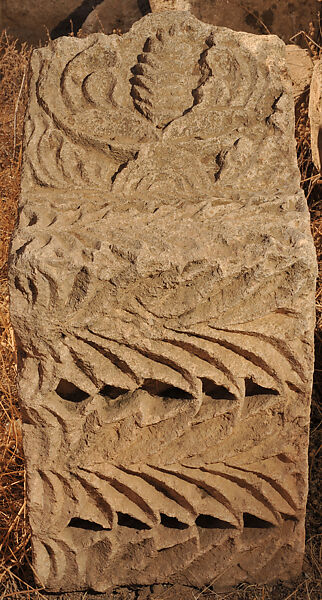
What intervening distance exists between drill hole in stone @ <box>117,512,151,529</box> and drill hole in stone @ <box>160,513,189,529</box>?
6 centimetres

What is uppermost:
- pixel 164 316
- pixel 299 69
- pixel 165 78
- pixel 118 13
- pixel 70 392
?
pixel 118 13

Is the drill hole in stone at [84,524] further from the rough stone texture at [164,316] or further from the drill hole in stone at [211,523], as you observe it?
the drill hole in stone at [211,523]

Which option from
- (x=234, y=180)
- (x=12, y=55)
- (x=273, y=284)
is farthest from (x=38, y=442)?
(x=12, y=55)

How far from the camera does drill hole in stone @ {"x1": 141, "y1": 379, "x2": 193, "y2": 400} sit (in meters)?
1.47

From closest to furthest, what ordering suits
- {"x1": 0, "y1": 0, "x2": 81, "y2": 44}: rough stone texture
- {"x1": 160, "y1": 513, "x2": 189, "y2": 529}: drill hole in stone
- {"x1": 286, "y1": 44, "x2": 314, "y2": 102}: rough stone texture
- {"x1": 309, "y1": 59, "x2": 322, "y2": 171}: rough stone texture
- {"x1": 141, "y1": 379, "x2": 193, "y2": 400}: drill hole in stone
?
{"x1": 141, "y1": 379, "x2": 193, "y2": 400}: drill hole in stone, {"x1": 160, "y1": 513, "x2": 189, "y2": 529}: drill hole in stone, {"x1": 309, "y1": 59, "x2": 322, "y2": 171}: rough stone texture, {"x1": 286, "y1": 44, "x2": 314, "y2": 102}: rough stone texture, {"x1": 0, "y1": 0, "x2": 81, "y2": 44}: rough stone texture

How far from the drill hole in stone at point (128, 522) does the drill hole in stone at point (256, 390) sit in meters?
0.40

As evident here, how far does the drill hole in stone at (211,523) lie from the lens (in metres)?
1.61

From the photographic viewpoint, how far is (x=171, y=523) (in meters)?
1.62

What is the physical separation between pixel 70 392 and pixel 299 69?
2.20 meters

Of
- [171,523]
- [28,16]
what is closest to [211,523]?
[171,523]

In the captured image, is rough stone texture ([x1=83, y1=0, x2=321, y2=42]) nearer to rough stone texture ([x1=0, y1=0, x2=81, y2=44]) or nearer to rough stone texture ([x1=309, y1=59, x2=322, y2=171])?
rough stone texture ([x1=309, y1=59, x2=322, y2=171])

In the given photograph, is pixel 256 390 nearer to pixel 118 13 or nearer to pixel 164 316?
pixel 164 316

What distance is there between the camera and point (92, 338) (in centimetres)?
137

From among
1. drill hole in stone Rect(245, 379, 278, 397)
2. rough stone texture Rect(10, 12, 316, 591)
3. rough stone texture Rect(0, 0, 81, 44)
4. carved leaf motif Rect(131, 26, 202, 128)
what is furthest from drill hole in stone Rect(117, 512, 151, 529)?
rough stone texture Rect(0, 0, 81, 44)
